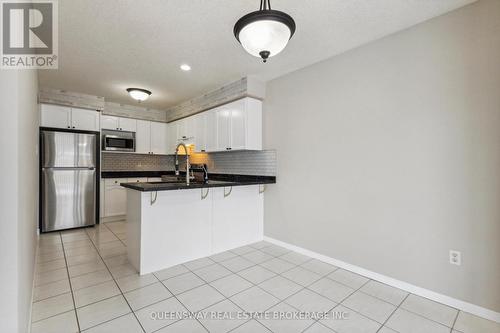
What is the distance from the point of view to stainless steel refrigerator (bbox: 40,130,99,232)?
154 inches

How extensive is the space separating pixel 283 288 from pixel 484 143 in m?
2.12

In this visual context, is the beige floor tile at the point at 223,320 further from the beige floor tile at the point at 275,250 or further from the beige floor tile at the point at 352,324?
the beige floor tile at the point at 275,250

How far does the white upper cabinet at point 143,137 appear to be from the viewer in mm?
5339

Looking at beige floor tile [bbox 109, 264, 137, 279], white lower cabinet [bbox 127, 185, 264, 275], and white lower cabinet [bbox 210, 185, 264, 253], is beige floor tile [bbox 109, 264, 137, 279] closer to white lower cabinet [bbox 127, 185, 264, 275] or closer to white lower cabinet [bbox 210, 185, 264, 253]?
white lower cabinet [bbox 127, 185, 264, 275]

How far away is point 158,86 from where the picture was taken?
4023 mm

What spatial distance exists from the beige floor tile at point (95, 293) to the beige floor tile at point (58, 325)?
0.48 ft

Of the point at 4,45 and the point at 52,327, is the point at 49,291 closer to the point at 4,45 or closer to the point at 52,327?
the point at 52,327

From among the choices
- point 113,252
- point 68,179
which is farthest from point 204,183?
point 68,179

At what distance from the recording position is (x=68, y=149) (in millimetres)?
4129

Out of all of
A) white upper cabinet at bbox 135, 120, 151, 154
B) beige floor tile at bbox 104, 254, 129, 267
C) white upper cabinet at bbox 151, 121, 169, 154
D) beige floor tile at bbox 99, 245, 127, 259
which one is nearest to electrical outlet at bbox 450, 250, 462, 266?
beige floor tile at bbox 104, 254, 129, 267

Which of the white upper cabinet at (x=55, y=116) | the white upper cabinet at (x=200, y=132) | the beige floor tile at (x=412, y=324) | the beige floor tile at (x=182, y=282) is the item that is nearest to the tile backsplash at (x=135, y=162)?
the white upper cabinet at (x=55, y=116)

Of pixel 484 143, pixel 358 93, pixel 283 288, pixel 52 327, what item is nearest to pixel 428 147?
pixel 484 143

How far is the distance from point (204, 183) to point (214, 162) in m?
1.85

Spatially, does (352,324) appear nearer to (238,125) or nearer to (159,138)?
(238,125)
